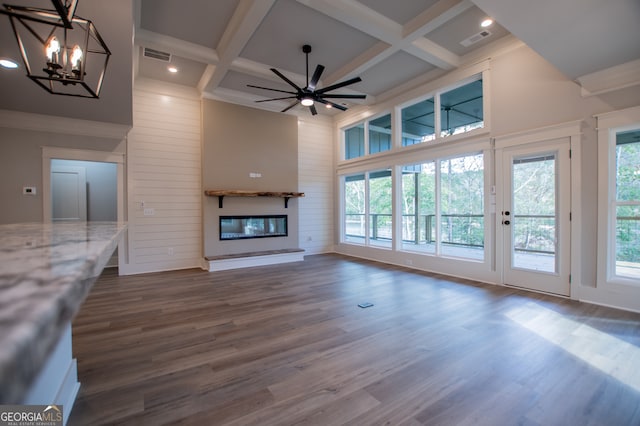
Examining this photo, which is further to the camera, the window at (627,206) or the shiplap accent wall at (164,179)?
the shiplap accent wall at (164,179)

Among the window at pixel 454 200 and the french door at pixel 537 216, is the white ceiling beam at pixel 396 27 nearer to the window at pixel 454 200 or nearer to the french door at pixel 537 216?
the window at pixel 454 200

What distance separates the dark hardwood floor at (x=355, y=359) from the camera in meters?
1.93

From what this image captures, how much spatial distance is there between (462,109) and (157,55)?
567 cm

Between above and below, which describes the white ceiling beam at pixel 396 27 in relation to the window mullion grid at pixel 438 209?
above

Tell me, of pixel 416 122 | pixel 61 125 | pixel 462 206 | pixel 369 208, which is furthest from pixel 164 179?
pixel 462 206

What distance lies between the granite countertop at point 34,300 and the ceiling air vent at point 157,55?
5218 millimetres

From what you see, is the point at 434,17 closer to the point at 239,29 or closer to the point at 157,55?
the point at 239,29

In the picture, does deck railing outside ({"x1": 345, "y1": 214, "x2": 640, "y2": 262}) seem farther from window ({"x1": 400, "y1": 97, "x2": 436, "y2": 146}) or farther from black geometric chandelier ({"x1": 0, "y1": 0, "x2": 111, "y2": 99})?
black geometric chandelier ({"x1": 0, "y1": 0, "x2": 111, "y2": 99})

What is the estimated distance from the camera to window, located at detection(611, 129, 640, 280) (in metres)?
3.58

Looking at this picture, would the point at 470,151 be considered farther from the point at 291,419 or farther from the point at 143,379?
the point at 143,379

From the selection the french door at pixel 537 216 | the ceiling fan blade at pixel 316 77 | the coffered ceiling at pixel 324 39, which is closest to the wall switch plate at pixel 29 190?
the coffered ceiling at pixel 324 39

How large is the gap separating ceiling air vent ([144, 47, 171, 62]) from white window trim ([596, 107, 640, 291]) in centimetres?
630

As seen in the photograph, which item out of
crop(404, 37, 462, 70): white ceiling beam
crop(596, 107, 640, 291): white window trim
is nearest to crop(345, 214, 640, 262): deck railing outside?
crop(596, 107, 640, 291): white window trim

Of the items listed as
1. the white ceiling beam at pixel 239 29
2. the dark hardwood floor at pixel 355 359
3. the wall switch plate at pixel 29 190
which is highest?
the white ceiling beam at pixel 239 29
